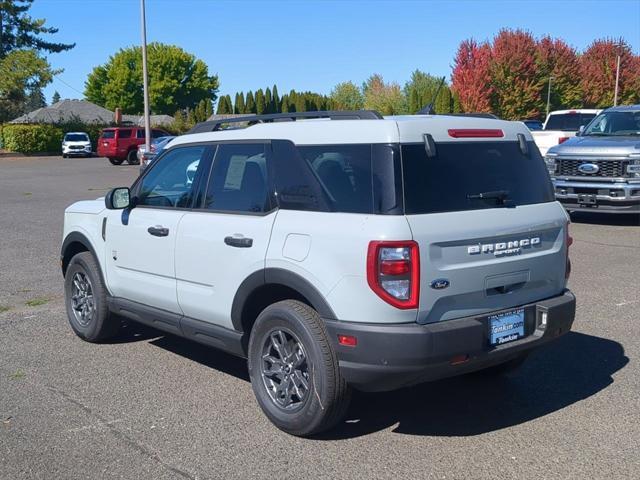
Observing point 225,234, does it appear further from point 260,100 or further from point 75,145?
point 260,100

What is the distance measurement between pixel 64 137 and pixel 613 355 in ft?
153

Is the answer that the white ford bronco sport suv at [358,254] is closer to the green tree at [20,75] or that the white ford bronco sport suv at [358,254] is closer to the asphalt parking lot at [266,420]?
the asphalt parking lot at [266,420]

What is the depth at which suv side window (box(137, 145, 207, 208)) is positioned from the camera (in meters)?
5.42

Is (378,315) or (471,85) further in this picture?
(471,85)

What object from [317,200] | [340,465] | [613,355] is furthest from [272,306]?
[613,355]

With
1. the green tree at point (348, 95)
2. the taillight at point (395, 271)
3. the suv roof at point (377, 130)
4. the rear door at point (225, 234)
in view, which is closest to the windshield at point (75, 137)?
the rear door at point (225, 234)

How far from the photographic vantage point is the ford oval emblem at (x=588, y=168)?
42.7 feet

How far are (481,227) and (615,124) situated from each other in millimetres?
10983

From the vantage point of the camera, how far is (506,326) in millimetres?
4371

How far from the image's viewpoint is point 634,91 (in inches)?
2603

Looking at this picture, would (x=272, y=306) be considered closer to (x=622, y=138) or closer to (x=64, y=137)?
(x=622, y=138)

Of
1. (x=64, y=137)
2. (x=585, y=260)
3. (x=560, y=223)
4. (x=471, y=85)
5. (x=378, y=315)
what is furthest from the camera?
(x=471, y=85)

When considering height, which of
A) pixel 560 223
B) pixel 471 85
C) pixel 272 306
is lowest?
pixel 272 306

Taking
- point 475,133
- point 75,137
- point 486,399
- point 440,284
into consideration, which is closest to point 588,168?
point 486,399
